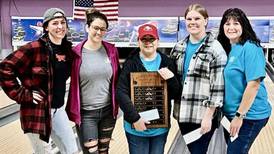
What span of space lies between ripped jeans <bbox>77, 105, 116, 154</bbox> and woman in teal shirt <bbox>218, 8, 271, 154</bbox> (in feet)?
2.72

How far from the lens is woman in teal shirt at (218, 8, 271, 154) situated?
212cm

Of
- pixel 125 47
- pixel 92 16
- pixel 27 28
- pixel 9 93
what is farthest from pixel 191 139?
pixel 27 28

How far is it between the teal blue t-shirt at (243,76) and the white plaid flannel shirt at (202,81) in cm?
5

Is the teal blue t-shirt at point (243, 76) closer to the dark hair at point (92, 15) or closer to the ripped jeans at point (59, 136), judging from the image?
the dark hair at point (92, 15)

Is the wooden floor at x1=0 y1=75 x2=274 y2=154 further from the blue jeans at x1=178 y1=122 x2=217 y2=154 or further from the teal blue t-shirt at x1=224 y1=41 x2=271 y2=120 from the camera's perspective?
the teal blue t-shirt at x1=224 y1=41 x2=271 y2=120

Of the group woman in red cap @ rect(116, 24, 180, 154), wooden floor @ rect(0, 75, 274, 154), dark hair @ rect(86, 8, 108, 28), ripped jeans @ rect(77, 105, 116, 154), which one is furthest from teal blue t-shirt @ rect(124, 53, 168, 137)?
wooden floor @ rect(0, 75, 274, 154)

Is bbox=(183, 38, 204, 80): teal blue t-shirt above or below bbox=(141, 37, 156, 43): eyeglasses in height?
below

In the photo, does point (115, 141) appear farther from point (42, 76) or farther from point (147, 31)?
point (147, 31)

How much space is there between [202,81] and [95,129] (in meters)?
0.83

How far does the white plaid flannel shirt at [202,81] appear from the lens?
2207 millimetres

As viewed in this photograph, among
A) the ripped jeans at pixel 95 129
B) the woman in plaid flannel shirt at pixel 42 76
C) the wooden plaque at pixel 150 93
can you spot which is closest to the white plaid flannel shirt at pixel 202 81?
the wooden plaque at pixel 150 93

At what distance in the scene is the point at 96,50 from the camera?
2520mm

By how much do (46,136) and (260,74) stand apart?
4.64ft

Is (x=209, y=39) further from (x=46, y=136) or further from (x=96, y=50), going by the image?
(x=46, y=136)
